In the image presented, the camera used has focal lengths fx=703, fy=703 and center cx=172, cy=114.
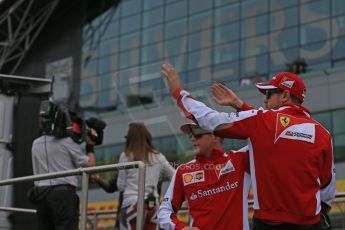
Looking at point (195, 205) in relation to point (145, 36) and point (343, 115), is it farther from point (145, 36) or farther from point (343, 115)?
point (145, 36)

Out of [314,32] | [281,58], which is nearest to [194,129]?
[314,32]

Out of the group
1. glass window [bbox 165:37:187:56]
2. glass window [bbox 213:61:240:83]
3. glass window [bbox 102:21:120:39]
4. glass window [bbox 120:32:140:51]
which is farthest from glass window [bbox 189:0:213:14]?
glass window [bbox 102:21:120:39]

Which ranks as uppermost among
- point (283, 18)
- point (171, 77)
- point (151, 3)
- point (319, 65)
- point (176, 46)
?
point (151, 3)

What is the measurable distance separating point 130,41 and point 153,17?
2.20 m

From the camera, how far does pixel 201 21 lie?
40438mm

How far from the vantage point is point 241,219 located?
14.3 feet

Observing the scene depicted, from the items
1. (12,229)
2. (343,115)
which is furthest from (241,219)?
(343,115)

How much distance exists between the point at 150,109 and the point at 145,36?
9.40 metres

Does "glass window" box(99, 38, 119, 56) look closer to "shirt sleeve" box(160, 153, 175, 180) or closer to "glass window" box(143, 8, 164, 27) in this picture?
"glass window" box(143, 8, 164, 27)

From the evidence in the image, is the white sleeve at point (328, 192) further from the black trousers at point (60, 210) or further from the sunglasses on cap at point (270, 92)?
the black trousers at point (60, 210)

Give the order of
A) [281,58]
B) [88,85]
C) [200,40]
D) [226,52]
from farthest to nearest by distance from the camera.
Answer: [88,85] < [200,40] < [226,52] < [281,58]

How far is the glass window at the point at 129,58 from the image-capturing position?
4356cm

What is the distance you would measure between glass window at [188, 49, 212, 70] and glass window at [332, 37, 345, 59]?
8.06 metres

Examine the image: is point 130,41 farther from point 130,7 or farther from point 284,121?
point 284,121
